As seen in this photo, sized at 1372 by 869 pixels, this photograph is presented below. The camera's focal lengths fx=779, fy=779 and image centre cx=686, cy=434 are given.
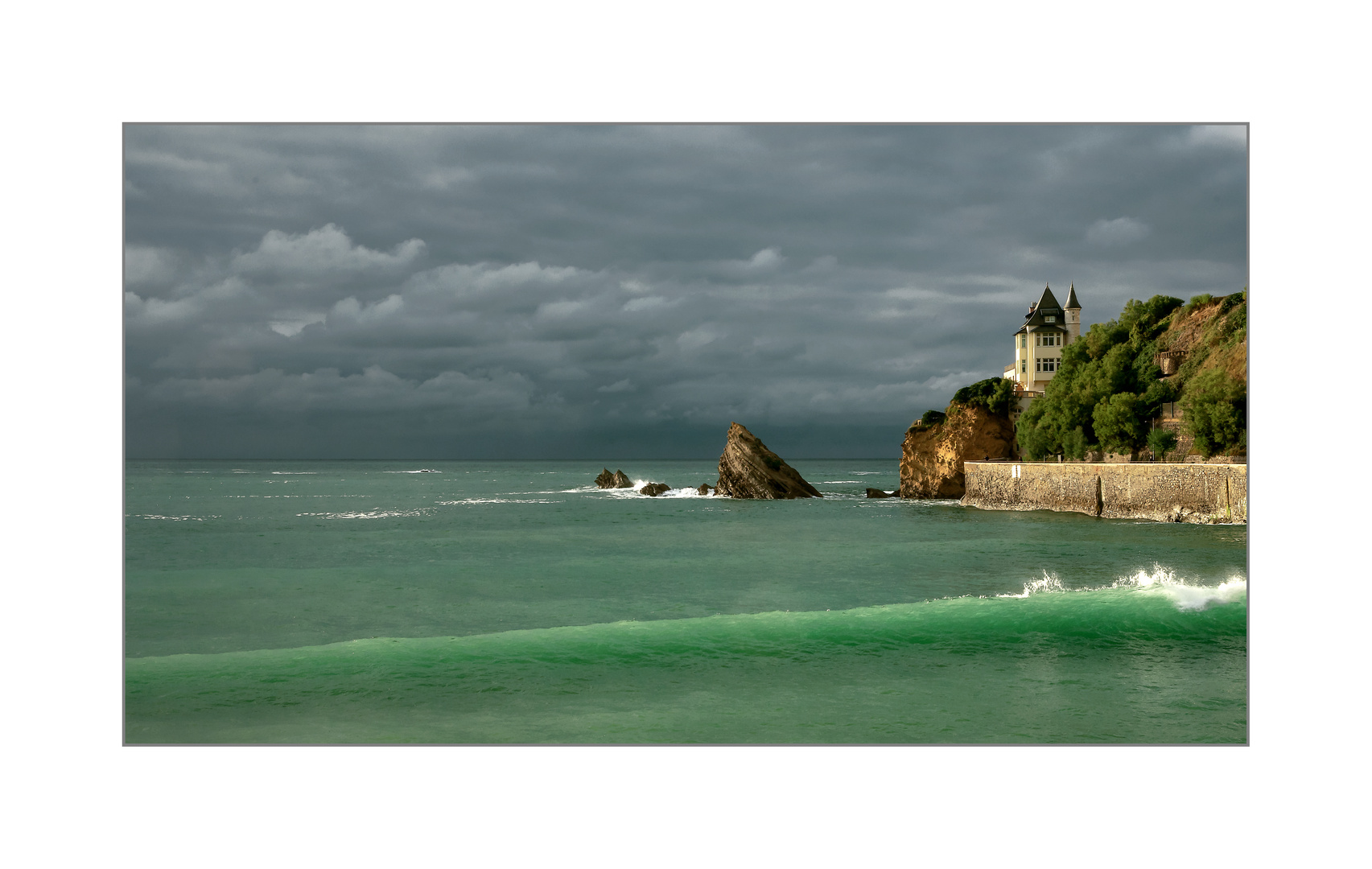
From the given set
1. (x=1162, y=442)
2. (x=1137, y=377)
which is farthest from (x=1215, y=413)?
(x=1137, y=377)

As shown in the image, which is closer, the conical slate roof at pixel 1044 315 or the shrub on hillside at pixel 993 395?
the conical slate roof at pixel 1044 315

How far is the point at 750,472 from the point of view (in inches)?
1537

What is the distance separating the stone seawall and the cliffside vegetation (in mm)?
1196

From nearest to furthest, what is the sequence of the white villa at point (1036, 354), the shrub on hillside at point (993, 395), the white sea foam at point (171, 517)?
the white sea foam at point (171, 517) < the white villa at point (1036, 354) < the shrub on hillside at point (993, 395)

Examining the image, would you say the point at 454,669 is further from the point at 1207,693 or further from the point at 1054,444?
the point at 1054,444

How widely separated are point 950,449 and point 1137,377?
34.8 feet

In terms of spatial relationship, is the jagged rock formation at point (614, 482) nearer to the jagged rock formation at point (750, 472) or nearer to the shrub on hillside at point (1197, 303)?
the jagged rock formation at point (750, 472)

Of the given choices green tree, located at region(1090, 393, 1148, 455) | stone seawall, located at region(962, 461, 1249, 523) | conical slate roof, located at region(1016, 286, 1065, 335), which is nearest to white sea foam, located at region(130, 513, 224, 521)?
stone seawall, located at region(962, 461, 1249, 523)

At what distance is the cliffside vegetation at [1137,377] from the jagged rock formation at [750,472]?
43.1 feet

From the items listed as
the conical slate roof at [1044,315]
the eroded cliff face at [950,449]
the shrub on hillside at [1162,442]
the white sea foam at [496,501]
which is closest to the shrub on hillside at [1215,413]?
the shrub on hillside at [1162,442]

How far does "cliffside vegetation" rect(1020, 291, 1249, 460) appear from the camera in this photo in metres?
21.4

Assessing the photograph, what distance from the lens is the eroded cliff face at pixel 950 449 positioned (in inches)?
1319

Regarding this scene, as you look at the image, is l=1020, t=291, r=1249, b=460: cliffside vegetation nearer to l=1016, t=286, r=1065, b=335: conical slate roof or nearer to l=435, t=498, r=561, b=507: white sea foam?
l=1016, t=286, r=1065, b=335: conical slate roof

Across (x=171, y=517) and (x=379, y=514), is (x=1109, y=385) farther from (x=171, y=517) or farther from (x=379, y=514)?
(x=171, y=517)
